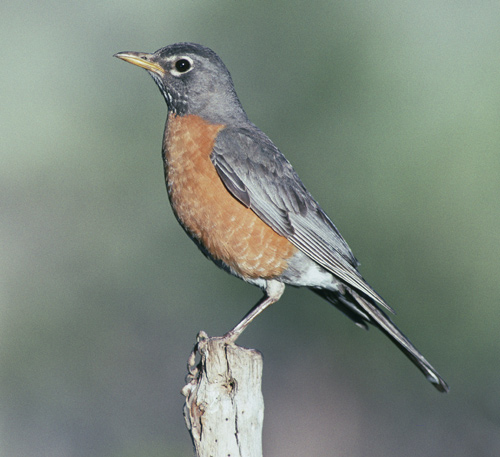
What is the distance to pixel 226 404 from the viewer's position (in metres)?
4.00

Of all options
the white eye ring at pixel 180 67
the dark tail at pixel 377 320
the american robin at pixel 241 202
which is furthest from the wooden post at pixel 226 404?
the white eye ring at pixel 180 67

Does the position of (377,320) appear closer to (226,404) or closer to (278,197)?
(278,197)

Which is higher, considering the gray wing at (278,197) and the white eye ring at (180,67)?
the white eye ring at (180,67)

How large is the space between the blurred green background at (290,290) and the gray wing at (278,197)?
15.3 feet

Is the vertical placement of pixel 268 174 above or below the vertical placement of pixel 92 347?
above

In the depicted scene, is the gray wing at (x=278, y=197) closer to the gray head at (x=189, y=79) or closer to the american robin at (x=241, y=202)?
the american robin at (x=241, y=202)

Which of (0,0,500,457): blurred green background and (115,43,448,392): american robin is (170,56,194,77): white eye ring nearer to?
(115,43,448,392): american robin

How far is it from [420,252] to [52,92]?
358 inches

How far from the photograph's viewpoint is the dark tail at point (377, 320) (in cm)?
→ 513

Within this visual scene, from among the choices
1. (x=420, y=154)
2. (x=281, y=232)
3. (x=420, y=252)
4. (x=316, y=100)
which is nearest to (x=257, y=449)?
(x=281, y=232)

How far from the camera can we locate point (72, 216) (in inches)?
521

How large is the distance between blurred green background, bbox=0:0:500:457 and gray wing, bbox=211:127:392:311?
183 inches

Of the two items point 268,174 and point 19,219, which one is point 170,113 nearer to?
point 268,174

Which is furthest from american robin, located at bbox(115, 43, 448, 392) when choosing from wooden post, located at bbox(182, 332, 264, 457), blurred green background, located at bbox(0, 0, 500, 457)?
blurred green background, located at bbox(0, 0, 500, 457)
